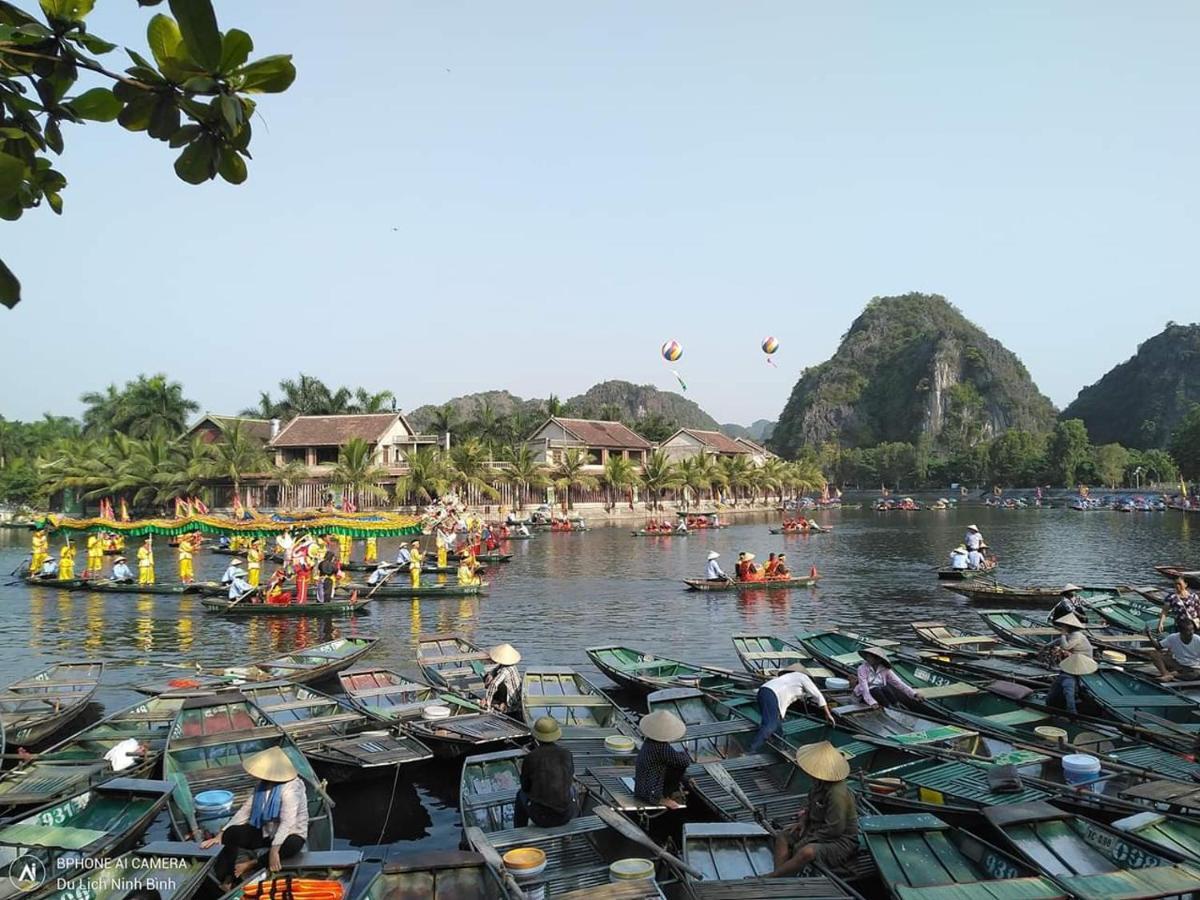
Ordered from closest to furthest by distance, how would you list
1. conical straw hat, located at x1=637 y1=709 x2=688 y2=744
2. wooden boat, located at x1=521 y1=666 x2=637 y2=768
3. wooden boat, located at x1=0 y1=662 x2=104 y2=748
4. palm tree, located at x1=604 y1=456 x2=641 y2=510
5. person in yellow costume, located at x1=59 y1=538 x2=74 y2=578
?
conical straw hat, located at x1=637 y1=709 x2=688 y2=744
wooden boat, located at x1=521 y1=666 x2=637 y2=768
wooden boat, located at x1=0 y1=662 x2=104 y2=748
person in yellow costume, located at x1=59 y1=538 x2=74 y2=578
palm tree, located at x1=604 y1=456 x2=641 y2=510

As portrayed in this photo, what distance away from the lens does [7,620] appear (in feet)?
81.0

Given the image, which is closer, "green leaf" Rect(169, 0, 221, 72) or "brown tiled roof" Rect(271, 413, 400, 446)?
"green leaf" Rect(169, 0, 221, 72)

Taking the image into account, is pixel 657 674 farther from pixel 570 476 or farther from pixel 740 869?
pixel 570 476

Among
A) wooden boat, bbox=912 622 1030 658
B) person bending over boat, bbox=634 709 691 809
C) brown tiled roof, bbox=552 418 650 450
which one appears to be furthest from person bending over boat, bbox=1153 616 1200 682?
brown tiled roof, bbox=552 418 650 450

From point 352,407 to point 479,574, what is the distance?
1676 inches

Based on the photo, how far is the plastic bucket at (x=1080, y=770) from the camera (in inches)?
372

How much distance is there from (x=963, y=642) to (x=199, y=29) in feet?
60.4

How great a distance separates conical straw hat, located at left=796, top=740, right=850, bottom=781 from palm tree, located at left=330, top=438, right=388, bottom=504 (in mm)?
51593

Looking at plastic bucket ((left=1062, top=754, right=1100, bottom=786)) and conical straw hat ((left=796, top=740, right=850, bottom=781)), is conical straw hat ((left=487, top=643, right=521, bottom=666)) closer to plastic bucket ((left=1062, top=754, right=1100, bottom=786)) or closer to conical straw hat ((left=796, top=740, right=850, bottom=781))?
conical straw hat ((left=796, top=740, right=850, bottom=781))

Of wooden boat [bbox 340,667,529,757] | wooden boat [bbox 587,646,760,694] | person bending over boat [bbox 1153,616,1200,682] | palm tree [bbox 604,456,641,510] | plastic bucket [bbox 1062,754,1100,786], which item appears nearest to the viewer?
plastic bucket [bbox 1062,754,1100,786]

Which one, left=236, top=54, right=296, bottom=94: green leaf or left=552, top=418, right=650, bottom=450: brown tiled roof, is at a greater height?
left=552, top=418, right=650, bottom=450: brown tiled roof

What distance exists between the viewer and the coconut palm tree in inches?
2938

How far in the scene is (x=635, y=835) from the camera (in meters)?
7.66

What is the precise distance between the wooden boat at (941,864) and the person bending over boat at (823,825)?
501 millimetres
